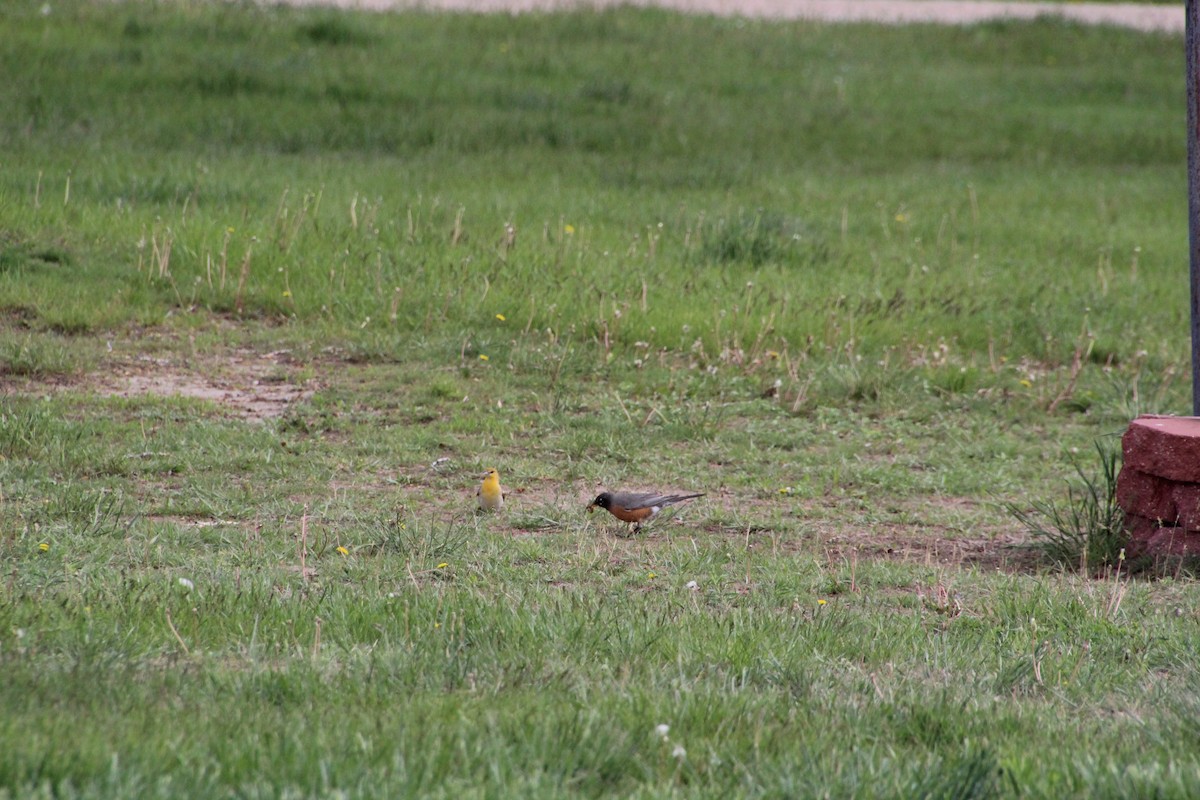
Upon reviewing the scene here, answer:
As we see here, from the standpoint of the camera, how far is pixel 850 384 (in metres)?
8.88

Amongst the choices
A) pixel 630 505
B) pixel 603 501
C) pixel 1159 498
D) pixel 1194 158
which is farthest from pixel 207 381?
pixel 1194 158

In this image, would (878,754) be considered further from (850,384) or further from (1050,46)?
(1050,46)

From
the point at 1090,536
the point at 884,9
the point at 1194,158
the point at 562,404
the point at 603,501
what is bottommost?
the point at 1090,536

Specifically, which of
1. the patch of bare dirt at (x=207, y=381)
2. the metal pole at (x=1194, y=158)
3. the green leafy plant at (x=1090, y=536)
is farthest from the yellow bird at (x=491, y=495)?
the metal pole at (x=1194, y=158)

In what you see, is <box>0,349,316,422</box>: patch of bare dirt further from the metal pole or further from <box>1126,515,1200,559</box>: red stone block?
the metal pole

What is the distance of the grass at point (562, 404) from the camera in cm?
343

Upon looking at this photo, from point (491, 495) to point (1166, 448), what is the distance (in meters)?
3.00

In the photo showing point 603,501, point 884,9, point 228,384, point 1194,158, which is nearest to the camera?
point 603,501

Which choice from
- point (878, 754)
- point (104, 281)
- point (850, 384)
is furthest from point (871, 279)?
point (878, 754)

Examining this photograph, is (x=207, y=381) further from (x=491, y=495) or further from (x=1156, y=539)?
(x=1156, y=539)

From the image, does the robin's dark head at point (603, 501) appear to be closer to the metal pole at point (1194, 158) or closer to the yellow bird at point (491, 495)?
the yellow bird at point (491, 495)

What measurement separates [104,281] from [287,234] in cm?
141

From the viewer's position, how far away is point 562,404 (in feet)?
26.9

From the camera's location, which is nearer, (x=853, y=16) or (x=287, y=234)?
(x=287, y=234)
